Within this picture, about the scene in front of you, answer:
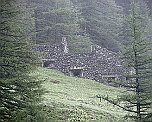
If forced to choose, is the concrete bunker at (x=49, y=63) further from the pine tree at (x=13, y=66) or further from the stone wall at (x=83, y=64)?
the pine tree at (x=13, y=66)

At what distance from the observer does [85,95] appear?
36.1m

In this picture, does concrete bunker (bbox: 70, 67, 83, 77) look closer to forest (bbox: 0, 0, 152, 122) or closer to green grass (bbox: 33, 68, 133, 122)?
forest (bbox: 0, 0, 152, 122)

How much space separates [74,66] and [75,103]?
20.3 m

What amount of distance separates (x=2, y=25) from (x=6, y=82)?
275 cm

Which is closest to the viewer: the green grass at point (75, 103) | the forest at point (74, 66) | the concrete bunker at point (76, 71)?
the forest at point (74, 66)

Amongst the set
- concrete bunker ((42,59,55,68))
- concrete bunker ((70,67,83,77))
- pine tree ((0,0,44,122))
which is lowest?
concrete bunker ((70,67,83,77))

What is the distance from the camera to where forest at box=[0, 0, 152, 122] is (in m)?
16.8

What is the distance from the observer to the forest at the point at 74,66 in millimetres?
16750

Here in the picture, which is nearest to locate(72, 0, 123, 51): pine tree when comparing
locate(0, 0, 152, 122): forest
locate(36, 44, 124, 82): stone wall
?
locate(0, 0, 152, 122): forest

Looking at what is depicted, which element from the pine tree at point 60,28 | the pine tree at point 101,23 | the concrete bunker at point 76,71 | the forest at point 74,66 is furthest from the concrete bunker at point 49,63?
the pine tree at point 101,23

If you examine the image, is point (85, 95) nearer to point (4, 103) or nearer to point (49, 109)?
point (49, 109)

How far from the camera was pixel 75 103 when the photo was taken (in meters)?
29.8

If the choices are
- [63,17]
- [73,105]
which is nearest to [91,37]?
[63,17]

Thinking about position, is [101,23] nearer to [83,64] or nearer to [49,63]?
[83,64]
